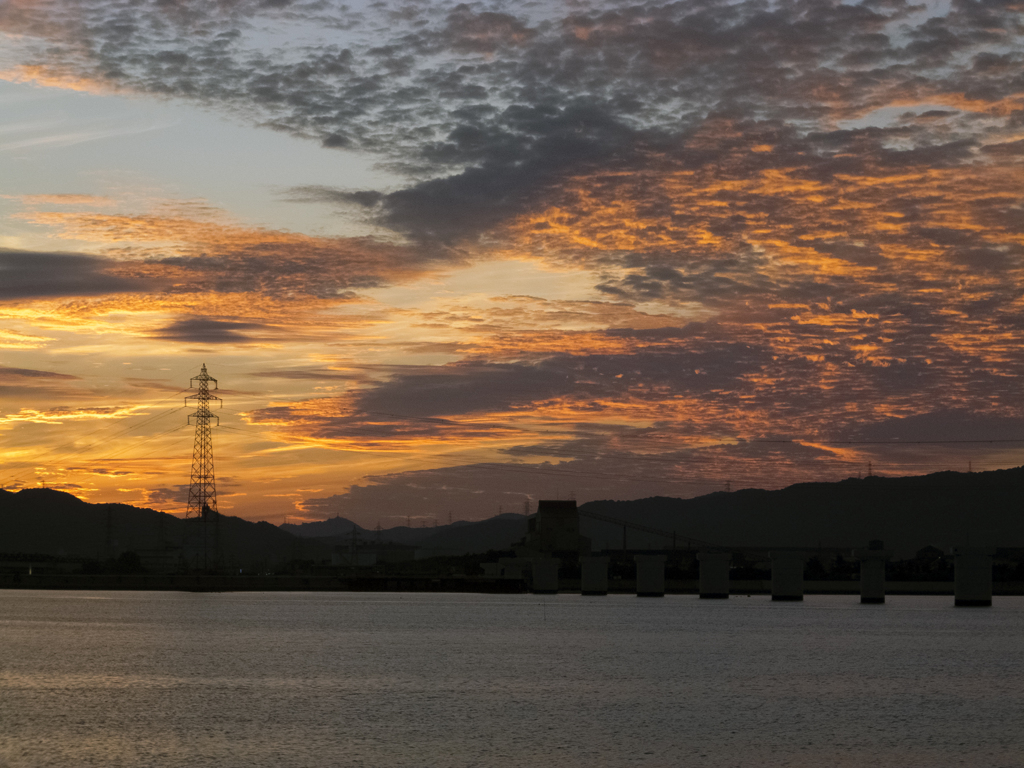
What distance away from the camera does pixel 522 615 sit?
538ft

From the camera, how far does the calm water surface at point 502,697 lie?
43.8 m

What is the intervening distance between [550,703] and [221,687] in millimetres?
18733

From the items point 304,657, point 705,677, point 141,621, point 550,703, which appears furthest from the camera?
point 141,621

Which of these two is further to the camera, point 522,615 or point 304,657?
point 522,615

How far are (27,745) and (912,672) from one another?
5979cm

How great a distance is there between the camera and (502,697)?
201 feet

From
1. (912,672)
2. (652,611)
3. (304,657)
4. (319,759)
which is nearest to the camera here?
(319,759)

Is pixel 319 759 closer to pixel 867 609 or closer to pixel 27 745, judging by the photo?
pixel 27 745

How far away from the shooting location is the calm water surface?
43.8 m

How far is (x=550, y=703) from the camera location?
58875 mm

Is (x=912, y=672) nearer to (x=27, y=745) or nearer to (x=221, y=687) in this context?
(x=221, y=687)

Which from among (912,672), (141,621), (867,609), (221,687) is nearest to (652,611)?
(867,609)

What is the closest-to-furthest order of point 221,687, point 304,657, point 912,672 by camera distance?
point 221,687, point 912,672, point 304,657

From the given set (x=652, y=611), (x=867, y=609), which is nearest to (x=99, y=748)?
(x=652, y=611)
